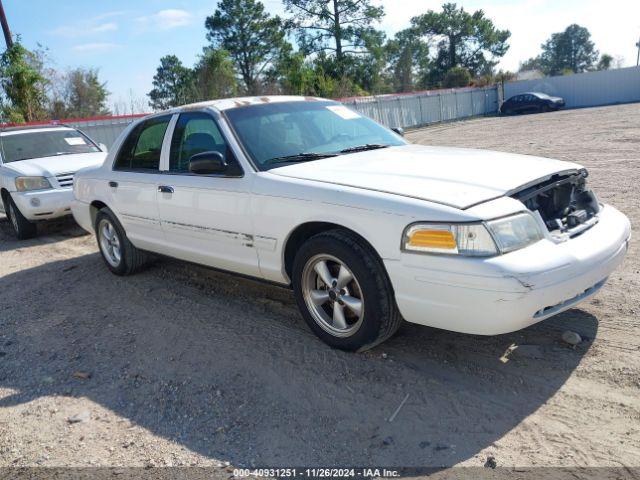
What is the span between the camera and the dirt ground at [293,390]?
2.76 metres

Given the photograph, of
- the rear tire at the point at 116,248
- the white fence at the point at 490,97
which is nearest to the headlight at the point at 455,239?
the rear tire at the point at 116,248

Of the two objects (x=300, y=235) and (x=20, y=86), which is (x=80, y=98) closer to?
(x=20, y=86)

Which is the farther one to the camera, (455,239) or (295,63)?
(295,63)

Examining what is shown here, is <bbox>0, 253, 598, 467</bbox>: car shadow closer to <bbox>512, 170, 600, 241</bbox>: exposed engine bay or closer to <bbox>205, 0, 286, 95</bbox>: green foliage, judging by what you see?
<bbox>512, 170, 600, 241</bbox>: exposed engine bay

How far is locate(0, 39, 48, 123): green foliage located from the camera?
1920cm

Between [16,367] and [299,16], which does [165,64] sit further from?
[16,367]

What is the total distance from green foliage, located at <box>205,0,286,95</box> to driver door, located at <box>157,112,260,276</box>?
4813 cm

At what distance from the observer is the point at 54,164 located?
28.2 feet

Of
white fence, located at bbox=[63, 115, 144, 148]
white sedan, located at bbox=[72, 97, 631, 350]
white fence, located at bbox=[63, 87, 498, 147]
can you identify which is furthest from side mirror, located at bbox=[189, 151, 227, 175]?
white fence, located at bbox=[63, 87, 498, 147]

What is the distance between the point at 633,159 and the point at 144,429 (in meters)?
10.00

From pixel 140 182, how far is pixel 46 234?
478 cm

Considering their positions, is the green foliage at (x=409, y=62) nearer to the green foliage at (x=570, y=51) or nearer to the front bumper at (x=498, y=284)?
the green foliage at (x=570, y=51)

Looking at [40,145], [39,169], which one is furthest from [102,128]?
[39,169]

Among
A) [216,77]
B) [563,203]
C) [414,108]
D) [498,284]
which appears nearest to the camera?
[498,284]
